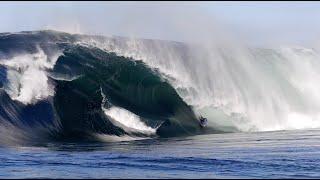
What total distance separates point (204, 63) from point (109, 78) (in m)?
10.00

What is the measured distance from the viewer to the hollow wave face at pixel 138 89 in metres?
28.0

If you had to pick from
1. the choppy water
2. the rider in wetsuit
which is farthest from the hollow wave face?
the choppy water

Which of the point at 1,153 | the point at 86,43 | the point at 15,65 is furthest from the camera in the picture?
the point at 86,43

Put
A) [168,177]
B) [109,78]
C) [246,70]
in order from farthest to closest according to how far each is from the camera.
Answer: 1. [246,70]
2. [109,78]
3. [168,177]

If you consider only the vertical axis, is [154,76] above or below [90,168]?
above

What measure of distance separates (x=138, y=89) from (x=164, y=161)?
16.4 metres

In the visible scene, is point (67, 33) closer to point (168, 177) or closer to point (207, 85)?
point (207, 85)

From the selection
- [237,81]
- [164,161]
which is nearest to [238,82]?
[237,81]

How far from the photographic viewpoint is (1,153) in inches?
752

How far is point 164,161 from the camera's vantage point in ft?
56.2

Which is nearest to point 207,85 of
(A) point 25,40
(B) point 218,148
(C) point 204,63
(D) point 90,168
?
(C) point 204,63

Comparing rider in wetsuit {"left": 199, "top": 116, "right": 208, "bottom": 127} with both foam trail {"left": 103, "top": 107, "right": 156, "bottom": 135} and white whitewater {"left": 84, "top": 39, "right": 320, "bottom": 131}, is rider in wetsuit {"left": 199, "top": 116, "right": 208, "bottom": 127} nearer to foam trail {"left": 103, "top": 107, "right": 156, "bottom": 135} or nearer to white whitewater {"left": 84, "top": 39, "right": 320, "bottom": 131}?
white whitewater {"left": 84, "top": 39, "right": 320, "bottom": 131}

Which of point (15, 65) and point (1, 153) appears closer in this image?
point (1, 153)

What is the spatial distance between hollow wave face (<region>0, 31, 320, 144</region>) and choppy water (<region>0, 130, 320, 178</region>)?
470 cm
